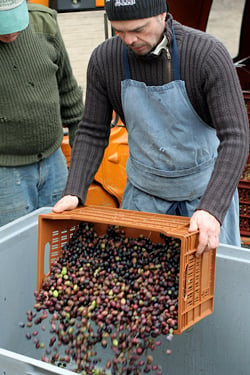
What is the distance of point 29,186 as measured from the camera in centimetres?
291

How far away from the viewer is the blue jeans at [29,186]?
285 centimetres

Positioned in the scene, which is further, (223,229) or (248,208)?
(248,208)

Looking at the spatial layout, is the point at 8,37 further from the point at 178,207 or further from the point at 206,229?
the point at 206,229

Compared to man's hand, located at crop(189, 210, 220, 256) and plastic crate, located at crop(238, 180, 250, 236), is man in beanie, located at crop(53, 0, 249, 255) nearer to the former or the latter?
man's hand, located at crop(189, 210, 220, 256)

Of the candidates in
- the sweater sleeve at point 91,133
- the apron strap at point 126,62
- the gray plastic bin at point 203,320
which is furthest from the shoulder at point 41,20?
the gray plastic bin at point 203,320

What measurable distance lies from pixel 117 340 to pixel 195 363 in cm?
59

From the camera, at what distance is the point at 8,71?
271 centimetres

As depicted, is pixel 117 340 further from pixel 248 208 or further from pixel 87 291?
pixel 248 208

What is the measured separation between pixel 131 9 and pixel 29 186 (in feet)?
4.29

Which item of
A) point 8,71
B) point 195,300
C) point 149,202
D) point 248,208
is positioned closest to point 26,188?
point 8,71

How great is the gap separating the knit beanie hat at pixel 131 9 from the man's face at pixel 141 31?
0.05ft

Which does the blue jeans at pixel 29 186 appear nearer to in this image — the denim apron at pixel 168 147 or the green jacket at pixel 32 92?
the green jacket at pixel 32 92

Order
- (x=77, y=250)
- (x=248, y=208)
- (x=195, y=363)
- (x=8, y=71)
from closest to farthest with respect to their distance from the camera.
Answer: (x=77, y=250)
(x=195, y=363)
(x=8, y=71)
(x=248, y=208)

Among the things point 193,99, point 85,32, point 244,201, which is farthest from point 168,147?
point 85,32
